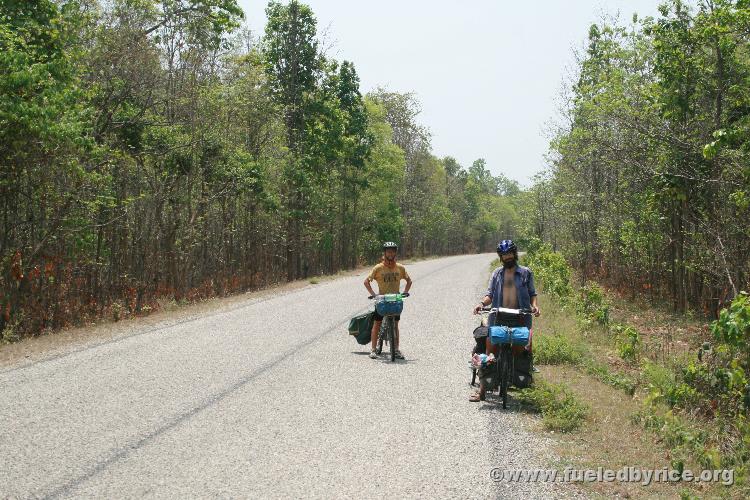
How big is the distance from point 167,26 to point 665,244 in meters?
16.6

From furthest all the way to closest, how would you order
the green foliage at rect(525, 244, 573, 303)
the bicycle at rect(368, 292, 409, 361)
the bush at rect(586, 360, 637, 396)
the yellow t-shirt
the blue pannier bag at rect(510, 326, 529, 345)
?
the green foliage at rect(525, 244, 573, 303), the yellow t-shirt, the bicycle at rect(368, 292, 409, 361), the bush at rect(586, 360, 637, 396), the blue pannier bag at rect(510, 326, 529, 345)

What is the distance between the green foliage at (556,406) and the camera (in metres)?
7.12

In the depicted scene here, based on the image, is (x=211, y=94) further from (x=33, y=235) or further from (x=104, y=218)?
(x=33, y=235)

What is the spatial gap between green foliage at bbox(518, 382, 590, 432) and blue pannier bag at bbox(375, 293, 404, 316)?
328cm

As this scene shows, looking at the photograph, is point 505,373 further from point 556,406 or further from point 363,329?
point 363,329

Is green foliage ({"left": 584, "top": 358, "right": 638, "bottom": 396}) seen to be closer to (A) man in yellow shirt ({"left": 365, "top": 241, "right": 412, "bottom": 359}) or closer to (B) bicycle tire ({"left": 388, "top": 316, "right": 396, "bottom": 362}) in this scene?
(B) bicycle tire ({"left": 388, "top": 316, "right": 396, "bottom": 362})

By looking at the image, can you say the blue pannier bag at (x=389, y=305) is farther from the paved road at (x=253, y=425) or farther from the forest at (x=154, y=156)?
the forest at (x=154, y=156)

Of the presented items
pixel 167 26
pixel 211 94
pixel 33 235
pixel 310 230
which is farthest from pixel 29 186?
pixel 310 230

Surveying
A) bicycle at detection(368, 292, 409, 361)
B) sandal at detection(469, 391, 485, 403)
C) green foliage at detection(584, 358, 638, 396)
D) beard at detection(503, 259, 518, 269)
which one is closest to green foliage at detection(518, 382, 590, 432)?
sandal at detection(469, 391, 485, 403)

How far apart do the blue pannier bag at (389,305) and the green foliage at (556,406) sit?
3285 mm

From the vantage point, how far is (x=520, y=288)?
841cm

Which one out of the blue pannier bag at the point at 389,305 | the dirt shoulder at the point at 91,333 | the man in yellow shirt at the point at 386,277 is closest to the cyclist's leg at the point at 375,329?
the man in yellow shirt at the point at 386,277

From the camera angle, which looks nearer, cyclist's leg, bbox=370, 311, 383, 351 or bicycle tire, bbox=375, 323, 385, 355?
bicycle tire, bbox=375, 323, 385, 355

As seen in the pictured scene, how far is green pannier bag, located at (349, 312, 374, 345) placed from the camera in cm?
1184
